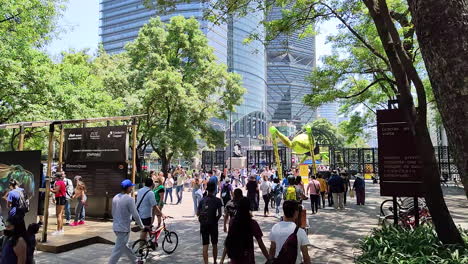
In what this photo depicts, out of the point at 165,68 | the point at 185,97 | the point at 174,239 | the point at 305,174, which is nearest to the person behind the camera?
the point at 174,239

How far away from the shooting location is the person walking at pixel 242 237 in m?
4.25

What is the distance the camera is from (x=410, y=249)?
520 centimetres

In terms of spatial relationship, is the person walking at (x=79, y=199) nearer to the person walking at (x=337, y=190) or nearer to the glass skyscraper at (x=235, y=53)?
the person walking at (x=337, y=190)

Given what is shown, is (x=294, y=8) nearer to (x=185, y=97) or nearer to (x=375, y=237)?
(x=375, y=237)

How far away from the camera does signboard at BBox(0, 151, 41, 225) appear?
26.6ft

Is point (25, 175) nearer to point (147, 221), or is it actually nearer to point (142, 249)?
point (147, 221)

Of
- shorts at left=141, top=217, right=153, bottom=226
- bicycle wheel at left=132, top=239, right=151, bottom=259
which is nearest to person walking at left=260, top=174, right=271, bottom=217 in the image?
shorts at left=141, top=217, right=153, bottom=226

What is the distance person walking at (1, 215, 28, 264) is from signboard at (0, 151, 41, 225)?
4.79m

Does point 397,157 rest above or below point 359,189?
above

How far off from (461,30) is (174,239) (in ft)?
22.8

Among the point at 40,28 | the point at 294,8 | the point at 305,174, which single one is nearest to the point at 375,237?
the point at 294,8

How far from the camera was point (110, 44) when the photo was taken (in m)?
110

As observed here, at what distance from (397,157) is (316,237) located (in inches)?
141

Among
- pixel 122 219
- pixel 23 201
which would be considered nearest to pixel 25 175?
pixel 23 201
